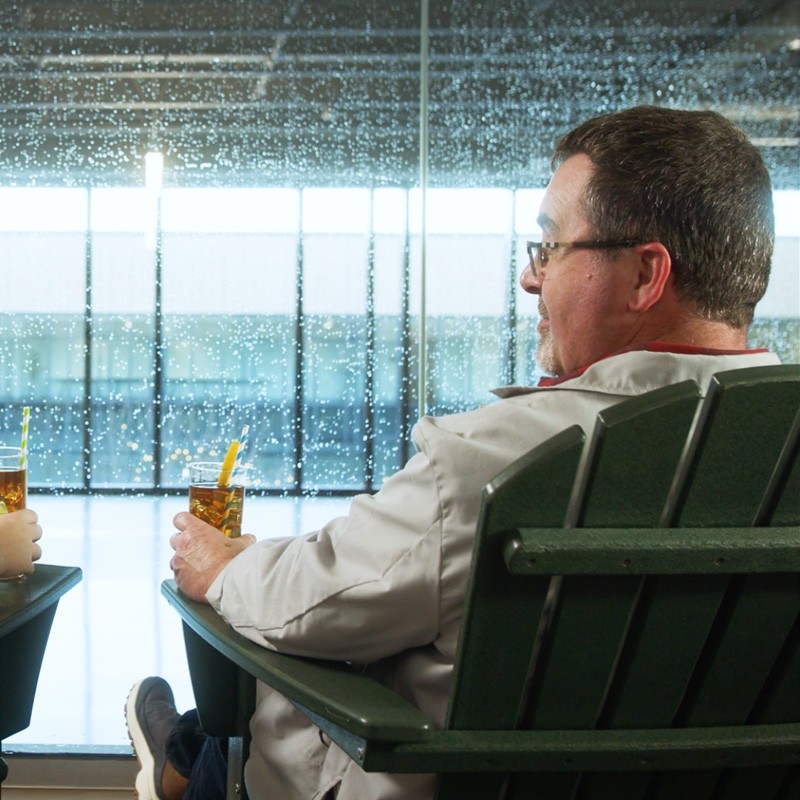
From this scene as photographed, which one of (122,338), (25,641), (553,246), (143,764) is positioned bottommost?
(143,764)

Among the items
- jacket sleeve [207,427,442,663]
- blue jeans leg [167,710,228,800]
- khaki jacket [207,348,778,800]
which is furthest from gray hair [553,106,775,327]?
blue jeans leg [167,710,228,800]

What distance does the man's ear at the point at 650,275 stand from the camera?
147 cm

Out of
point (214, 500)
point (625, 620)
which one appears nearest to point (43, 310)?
point (214, 500)

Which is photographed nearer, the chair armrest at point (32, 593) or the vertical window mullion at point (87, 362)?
the chair armrest at point (32, 593)

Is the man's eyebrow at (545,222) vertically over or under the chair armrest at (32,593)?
over

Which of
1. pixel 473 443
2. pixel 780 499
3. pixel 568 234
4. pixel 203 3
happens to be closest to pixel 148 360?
pixel 203 3

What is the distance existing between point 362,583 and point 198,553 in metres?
0.43

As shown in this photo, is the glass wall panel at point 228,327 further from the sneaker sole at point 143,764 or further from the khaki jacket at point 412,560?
the khaki jacket at point 412,560

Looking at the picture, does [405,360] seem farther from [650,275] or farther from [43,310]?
[650,275]

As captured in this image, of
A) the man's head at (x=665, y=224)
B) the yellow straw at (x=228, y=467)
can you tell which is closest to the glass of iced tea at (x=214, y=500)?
the yellow straw at (x=228, y=467)

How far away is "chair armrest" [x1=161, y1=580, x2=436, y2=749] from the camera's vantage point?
1.06 meters

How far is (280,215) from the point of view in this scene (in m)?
3.20

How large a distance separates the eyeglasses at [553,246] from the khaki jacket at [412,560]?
223 millimetres

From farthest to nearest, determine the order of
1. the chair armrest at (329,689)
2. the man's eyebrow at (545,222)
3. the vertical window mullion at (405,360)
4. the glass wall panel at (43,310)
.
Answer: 1. the vertical window mullion at (405,360)
2. the glass wall panel at (43,310)
3. the man's eyebrow at (545,222)
4. the chair armrest at (329,689)
